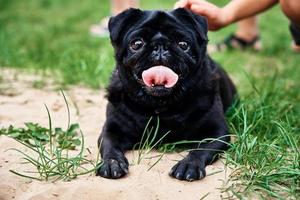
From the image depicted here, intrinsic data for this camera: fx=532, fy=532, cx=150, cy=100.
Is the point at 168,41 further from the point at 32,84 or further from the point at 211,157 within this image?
the point at 32,84

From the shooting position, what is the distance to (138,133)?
9.82 ft

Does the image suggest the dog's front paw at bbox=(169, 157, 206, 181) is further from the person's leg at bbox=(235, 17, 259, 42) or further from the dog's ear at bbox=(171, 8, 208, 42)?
the person's leg at bbox=(235, 17, 259, 42)

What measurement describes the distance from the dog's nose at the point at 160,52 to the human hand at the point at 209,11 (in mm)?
536

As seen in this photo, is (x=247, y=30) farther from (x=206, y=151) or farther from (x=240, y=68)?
(x=206, y=151)

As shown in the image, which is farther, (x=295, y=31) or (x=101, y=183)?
(x=295, y=31)

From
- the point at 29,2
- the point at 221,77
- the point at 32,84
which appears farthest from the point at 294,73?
the point at 29,2

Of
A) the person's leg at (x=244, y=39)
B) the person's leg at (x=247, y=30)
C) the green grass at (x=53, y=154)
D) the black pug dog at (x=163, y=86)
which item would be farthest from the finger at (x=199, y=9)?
the person's leg at (x=247, y=30)

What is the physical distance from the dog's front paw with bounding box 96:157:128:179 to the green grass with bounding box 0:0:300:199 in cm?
51

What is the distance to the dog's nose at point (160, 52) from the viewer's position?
2.74 meters

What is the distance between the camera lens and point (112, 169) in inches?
100

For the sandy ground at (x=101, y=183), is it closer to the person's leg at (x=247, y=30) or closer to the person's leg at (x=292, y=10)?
the person's leg at (x=292, y=10)

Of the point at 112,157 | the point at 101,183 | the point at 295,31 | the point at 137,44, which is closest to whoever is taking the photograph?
the point at 101,183

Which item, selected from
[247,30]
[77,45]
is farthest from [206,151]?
[247,30]

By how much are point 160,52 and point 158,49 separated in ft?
0.08
